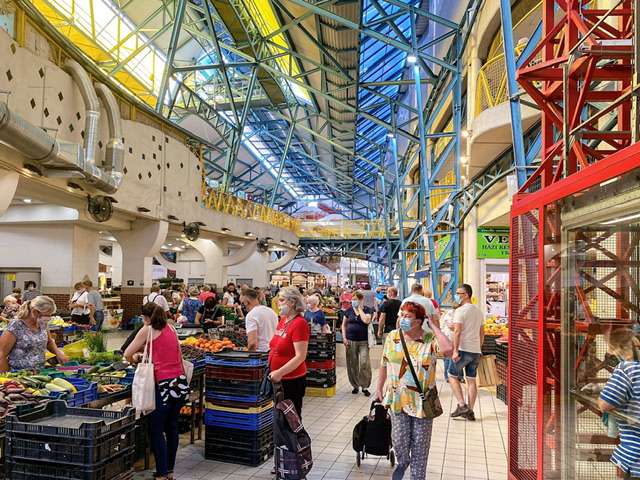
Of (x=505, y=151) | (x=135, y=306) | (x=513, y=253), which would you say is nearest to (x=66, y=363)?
(x=513, y=253)

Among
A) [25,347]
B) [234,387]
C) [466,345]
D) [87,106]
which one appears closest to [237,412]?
[234,387]

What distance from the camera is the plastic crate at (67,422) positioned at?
3508 mm

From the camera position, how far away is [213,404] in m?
5.57

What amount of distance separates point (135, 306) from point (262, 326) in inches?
475

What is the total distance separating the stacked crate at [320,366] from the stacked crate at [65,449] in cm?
493

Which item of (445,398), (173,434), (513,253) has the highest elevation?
(513,253)

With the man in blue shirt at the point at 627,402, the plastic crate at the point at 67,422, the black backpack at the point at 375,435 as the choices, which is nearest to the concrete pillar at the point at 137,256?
the black backpack at the point at 375,435

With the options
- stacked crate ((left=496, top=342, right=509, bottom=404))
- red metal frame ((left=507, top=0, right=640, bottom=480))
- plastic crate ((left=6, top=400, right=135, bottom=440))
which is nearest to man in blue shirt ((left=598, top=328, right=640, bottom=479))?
red metal frame ((left=507, top=0, right=640, bottom=480))

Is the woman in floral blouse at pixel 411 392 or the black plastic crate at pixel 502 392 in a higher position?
the woman in floral blouse at pixel 411 392

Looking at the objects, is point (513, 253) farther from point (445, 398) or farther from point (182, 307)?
point (182, 307)

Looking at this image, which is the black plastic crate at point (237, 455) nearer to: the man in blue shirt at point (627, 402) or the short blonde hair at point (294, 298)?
the short blonde hair at point (294, 298)

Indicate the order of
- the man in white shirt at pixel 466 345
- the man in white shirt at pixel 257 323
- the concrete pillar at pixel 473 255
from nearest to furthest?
1. the man in white shirt at pixel 257 323
2. the man in white shirt at pixel 466 345
3. the concrete pillar at pixel 473 255

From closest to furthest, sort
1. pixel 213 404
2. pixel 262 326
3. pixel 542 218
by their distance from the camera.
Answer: pixel 542 218
pixel 213 404
pixel 262 326

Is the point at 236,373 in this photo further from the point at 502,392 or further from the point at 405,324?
the point at 502,392
